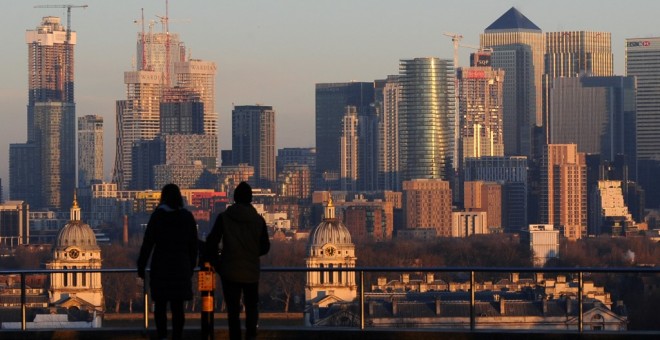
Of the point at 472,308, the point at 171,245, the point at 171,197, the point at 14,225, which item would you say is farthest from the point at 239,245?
the point at 14,225

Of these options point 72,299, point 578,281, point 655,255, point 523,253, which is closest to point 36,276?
point 72,299

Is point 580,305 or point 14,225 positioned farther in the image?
point 14,225

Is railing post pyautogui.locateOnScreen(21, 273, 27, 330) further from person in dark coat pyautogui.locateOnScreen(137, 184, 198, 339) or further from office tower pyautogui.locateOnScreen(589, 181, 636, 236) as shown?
office tower pyautogui.locateOnScreen(589, 181, 636, 236)

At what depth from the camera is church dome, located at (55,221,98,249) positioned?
7257cm

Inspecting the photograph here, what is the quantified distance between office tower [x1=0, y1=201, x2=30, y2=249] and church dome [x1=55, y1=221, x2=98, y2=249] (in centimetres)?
7193

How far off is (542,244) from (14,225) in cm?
5861

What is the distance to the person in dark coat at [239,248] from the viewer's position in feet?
57.0

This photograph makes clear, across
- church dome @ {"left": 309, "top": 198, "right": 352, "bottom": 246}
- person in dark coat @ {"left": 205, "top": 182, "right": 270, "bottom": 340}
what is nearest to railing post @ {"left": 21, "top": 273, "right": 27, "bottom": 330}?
person in dark coat @ {"left": 205, "top": 182, "right": 270, "bottom": 340}

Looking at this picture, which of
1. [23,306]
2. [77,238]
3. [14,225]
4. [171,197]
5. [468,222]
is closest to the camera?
[171,197]

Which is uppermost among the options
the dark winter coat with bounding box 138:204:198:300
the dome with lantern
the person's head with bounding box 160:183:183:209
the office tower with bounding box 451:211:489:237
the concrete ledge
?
the person's head with bounding box 160:183:183:209

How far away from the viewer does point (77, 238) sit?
74.9 m

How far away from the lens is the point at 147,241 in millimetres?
16953

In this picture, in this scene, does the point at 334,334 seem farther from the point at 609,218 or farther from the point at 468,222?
the point at 609,218

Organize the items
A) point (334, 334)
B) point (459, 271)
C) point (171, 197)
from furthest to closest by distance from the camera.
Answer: point (459, 271) < point (334, 334) < point (171, 197)
